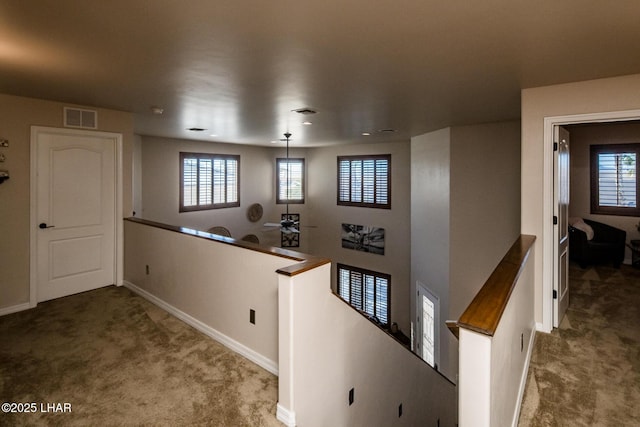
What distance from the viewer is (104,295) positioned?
4227 millimetres

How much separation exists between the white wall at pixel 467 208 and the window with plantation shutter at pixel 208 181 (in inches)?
188

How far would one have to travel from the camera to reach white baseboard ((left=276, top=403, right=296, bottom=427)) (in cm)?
219

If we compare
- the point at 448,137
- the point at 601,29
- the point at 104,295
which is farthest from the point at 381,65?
the point at 104,295

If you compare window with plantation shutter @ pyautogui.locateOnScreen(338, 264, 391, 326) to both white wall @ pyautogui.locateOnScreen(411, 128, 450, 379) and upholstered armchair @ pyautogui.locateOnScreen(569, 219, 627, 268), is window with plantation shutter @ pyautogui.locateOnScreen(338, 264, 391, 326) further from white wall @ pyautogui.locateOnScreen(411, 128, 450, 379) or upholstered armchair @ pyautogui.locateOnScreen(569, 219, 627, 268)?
upholstered armchair @ pyautogui.locateOnScreen(569, 219, 627, 268)

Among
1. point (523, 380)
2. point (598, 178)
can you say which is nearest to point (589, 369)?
point (523, 380)

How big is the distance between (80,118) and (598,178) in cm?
803

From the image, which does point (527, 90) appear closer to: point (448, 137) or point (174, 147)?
point (448, 137)

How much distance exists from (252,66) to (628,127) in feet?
21.1

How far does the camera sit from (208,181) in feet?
26.5

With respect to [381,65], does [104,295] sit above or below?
below

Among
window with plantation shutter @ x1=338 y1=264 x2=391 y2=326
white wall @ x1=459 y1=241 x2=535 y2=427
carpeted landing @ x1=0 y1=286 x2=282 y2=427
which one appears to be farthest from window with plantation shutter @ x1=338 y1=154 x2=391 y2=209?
white wall @ x1=459 y1=241 x2=535 y2=427

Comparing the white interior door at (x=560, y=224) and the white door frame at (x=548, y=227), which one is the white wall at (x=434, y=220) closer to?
the white interior door at (x=560, y=224)

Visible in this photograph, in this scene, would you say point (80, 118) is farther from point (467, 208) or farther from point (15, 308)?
point (467, 208)

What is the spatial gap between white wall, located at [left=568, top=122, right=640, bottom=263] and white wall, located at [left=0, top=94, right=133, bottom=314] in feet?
26.1
